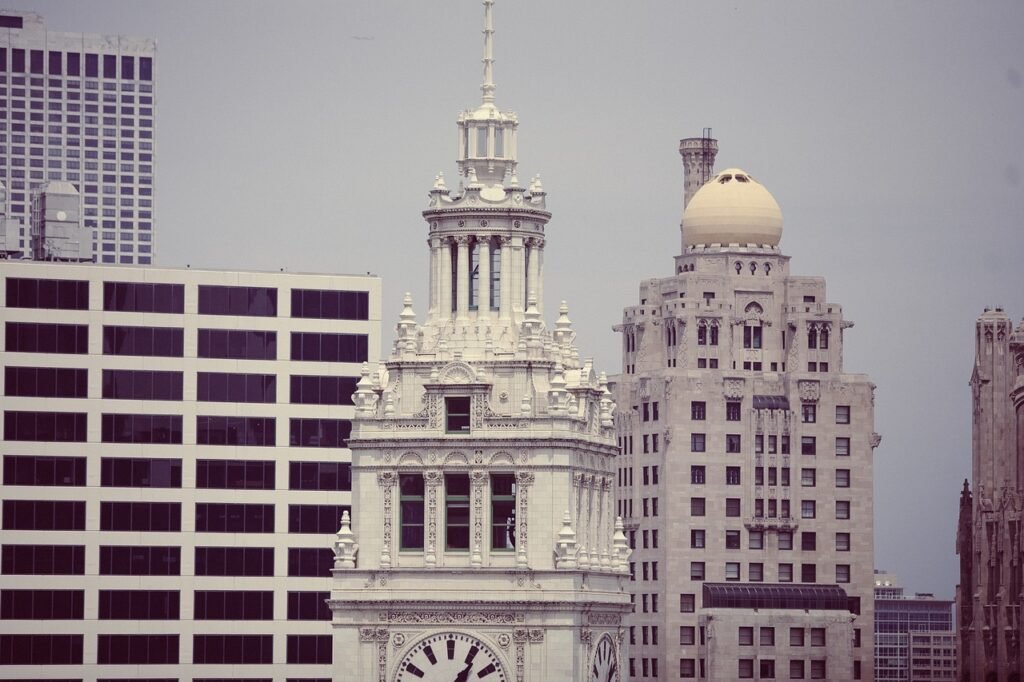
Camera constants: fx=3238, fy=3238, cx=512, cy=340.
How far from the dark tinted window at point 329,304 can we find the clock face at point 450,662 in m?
47.1

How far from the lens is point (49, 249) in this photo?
7165 inches

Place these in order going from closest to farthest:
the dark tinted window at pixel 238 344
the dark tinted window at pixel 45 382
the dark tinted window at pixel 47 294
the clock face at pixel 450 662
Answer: the clock face at pixel 450 662, the dark tinted window at pixel 45 382, the dark tinted window at pixel 47 294, the dark tinted window at pixel 238 344

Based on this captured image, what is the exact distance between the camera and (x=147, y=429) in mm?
169250

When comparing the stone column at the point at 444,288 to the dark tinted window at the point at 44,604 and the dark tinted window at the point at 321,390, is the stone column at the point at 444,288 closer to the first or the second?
the dark tinted window at the point at 321,390

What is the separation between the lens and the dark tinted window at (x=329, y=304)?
17088cm

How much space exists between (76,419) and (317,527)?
13717mm

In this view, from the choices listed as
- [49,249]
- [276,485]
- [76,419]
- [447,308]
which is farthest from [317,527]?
[447,308]

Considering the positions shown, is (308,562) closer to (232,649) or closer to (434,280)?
(232,649)

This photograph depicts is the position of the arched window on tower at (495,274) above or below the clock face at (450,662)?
above

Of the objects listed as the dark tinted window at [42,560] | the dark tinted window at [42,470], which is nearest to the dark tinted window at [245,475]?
the dark tinted window at [42,470]

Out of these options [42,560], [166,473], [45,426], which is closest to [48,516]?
[42,560]

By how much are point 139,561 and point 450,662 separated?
46137 mm

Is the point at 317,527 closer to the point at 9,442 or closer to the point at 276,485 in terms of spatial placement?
the point at 276,485

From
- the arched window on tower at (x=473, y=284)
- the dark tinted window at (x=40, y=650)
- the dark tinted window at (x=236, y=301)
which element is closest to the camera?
the arched window on tower at (x=473, y=284)
